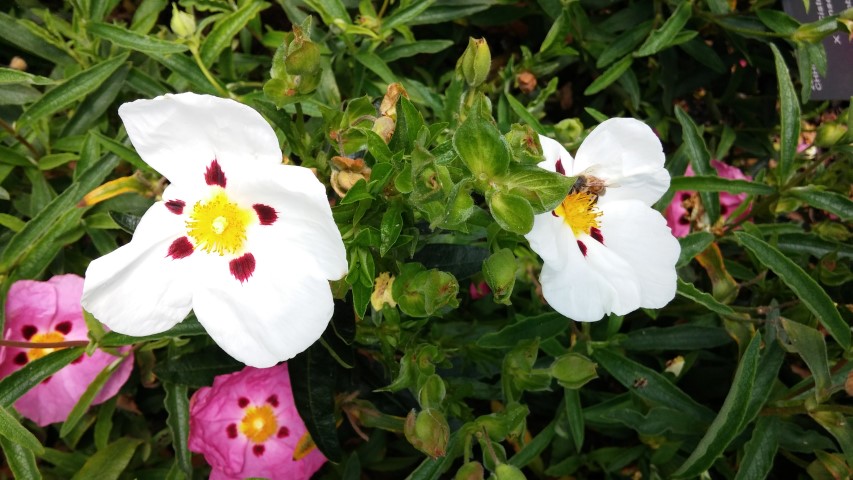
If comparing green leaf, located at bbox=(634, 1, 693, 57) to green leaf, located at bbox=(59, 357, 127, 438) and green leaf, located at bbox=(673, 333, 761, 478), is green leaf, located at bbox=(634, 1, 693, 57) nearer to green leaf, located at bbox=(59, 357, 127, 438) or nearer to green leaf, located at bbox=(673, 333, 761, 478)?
green leaf, located at bbox=(673, 333, 761, 478)

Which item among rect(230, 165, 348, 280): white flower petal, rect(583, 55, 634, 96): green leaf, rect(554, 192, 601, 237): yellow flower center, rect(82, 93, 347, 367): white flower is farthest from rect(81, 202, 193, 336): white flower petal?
rect(583, 55, 634, 96): green leaf

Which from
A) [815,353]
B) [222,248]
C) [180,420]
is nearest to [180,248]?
[222,248]

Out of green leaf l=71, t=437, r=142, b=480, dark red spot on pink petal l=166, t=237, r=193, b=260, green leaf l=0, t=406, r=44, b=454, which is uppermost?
dark red spot on pink petal l=166, t=237, r=193, b=260

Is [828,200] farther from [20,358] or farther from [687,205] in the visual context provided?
[20,358]

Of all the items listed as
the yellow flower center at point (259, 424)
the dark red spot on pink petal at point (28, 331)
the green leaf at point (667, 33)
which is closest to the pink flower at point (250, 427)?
the yellow flower center at point (259, 424)

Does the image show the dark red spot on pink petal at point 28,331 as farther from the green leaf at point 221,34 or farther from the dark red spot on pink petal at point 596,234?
the dark red spot on pink petal at point 596,234

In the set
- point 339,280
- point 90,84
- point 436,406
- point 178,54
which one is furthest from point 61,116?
point 436,406
